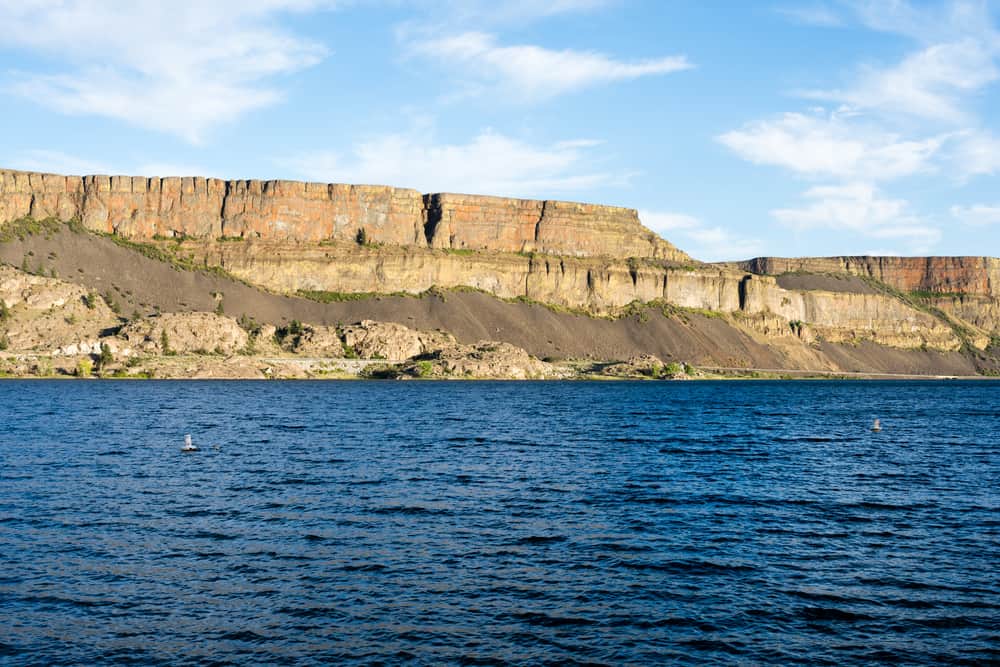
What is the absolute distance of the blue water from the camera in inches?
713

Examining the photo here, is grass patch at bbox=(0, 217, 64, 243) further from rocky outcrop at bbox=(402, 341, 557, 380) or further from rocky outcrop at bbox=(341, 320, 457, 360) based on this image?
rocky outcrop at bbox=(402, 341, 557, 380)

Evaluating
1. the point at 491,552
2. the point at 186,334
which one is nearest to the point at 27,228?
the point at 186,334

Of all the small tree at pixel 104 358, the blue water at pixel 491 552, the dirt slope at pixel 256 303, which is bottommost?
the blue water at pixel 491 552

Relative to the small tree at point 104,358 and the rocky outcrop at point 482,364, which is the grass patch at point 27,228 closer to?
the small tree at point 104,358

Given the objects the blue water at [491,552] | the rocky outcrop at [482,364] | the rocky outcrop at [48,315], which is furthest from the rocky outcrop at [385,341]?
the blue water at [491,552]

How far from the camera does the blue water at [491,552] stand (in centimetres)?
1811

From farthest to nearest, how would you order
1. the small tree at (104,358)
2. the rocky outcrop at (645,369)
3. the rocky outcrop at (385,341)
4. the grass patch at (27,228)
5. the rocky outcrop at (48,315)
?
1. the rocky outcrop at (645,369)
2. the grass patch at (27,228)
3. the rocky outcrop at (385,341)
4. the rocky outcrop at (48,315)
5. the small tree at (104,358)

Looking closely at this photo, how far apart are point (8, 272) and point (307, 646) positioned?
154 m

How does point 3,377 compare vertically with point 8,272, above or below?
below

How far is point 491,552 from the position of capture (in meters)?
25.0

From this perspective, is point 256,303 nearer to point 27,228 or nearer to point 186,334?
point 186,334

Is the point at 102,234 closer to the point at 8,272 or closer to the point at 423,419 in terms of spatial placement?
the point at 8,272

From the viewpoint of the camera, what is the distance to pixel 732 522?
98.2 feet

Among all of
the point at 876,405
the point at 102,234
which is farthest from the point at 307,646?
the point at 102,234
